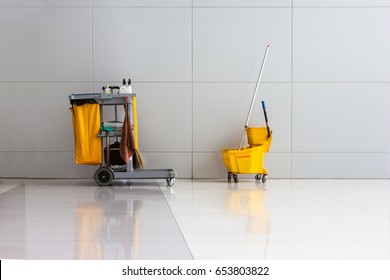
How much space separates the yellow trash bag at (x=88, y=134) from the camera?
5402mm

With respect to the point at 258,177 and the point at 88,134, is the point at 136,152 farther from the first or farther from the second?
the point at 258,177

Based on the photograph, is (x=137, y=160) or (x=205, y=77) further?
(x=205, y=77)

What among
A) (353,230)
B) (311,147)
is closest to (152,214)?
(353,230)

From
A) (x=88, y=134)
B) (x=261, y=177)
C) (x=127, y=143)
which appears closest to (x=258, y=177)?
(x=261, y=177)

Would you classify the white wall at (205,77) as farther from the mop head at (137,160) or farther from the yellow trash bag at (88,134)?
the yellow trash bag at (88,134)

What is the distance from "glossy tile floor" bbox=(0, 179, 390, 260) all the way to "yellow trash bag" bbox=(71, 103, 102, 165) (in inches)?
12.3

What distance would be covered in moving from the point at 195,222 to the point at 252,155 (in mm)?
2490

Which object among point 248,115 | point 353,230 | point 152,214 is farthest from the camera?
point 248,115

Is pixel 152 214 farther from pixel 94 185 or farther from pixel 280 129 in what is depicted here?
pixel 280 129

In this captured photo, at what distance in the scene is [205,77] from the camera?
6027 millimetres

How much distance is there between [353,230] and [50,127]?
3.92m

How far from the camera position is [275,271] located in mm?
2053

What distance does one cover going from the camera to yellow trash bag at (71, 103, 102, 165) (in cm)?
540

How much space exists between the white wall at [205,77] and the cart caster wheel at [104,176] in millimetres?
719
